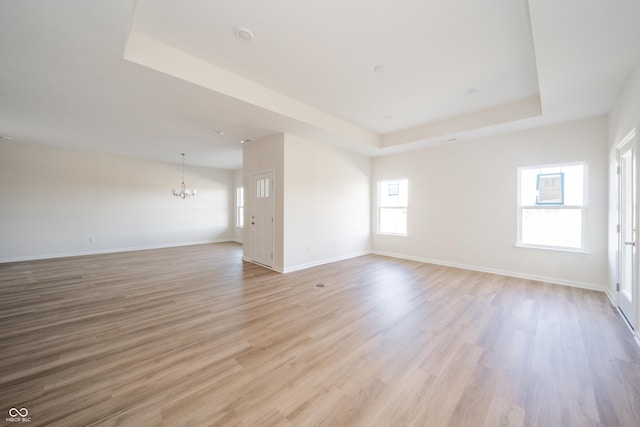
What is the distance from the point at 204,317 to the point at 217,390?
4.31ft

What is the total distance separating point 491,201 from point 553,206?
2.94 feet

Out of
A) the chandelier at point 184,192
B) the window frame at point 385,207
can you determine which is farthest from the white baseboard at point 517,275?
the chandelier at point 184,192

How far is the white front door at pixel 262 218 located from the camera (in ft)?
16.6

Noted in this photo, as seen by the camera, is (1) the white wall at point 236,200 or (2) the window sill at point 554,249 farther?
(1) the white wall at point 236,200

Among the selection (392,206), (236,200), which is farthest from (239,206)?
(392,206)

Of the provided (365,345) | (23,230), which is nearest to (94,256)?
(23,230)

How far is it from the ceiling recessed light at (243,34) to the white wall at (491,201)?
4590 mm

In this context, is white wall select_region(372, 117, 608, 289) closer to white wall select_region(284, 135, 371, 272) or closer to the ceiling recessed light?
white wall select_region(284, 135, 371, 272)

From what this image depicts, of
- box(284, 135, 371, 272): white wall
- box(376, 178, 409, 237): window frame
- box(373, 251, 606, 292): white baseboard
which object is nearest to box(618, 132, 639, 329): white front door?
box(373, 251, 606, 292): white baseboard

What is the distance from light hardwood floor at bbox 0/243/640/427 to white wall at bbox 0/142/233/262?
113 inches

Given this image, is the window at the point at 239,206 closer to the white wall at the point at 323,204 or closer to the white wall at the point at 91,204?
the white wall at the point at 91,204

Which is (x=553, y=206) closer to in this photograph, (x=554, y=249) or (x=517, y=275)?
(x=554, y=249)

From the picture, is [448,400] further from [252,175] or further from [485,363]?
[252,175]

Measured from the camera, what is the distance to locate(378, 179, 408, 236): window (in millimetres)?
6082
